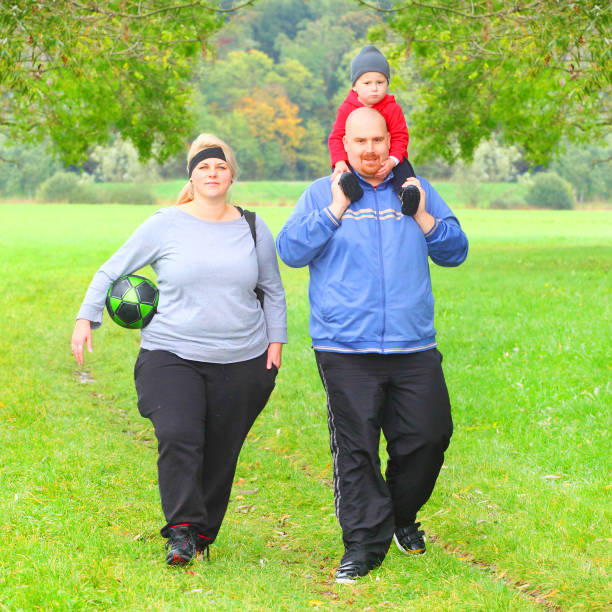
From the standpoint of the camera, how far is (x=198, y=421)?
4832 millimetres

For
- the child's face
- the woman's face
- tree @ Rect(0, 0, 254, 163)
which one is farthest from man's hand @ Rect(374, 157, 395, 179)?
tree @ Rect(0, 0, 254, 163)

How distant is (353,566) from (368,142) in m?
2.24

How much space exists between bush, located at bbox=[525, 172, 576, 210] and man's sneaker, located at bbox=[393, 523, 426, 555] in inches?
3280

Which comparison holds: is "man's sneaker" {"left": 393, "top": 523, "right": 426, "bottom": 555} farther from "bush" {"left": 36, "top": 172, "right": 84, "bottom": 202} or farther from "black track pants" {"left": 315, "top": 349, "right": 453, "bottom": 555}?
"bush" {"left": 36, "top": 172, "right": 84, "bottom": 202}

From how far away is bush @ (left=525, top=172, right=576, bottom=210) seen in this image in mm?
85188

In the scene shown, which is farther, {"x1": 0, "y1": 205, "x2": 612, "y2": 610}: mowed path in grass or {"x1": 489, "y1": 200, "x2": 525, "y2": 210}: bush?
{"x1": 489, "y1": 200, "x2": 525, "y2": 210}: bush

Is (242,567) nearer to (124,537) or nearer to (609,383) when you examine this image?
(124,537)

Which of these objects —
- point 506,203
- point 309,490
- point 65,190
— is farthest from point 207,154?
point 65,190

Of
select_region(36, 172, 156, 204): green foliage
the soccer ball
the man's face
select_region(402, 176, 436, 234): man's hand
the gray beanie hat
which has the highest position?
the gray beanie hat

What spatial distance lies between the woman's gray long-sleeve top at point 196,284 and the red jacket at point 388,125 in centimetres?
71

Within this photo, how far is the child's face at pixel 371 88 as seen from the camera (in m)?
5.32

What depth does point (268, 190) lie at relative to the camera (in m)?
91.3

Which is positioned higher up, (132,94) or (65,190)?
(132,94)

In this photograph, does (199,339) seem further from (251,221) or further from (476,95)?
(476,95)
